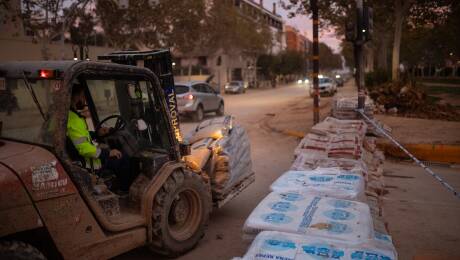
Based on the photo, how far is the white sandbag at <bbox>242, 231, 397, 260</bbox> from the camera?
342 centimetres

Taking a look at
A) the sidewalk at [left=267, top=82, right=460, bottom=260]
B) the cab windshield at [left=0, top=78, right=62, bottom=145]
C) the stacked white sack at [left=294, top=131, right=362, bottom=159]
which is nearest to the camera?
the cab windshield at [left=0, top=78, right=62, bottom=145]

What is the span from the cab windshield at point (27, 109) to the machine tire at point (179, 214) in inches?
53.3

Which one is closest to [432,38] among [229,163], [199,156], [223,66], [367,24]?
[223,66]

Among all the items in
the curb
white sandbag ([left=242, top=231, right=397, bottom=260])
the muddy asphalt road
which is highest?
white sandbag ([left=242, top=231, right=397, bottom=260])

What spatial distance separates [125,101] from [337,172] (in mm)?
2517

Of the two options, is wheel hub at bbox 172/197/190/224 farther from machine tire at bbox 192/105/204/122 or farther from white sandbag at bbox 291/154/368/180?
machine tire at bbox 192/105/204/122

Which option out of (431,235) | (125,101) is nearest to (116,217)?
(125,101)

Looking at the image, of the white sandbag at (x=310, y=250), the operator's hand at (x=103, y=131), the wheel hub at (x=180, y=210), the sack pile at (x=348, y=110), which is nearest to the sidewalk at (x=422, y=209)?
the sack pile at (x=348, y=110)

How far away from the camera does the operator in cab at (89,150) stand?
4.27m

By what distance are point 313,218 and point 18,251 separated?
2.28m

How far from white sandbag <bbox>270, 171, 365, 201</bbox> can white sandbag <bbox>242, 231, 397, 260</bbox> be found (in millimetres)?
1217

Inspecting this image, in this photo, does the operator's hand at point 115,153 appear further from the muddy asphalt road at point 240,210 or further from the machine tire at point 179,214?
the muddy asphalt road at point 240,210

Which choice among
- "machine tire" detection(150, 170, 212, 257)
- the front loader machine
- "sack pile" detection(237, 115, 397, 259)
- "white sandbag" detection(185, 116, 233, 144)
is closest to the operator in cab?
"machine tire" detection(150, 170, 212, 257)

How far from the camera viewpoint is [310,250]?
11.4 ft
